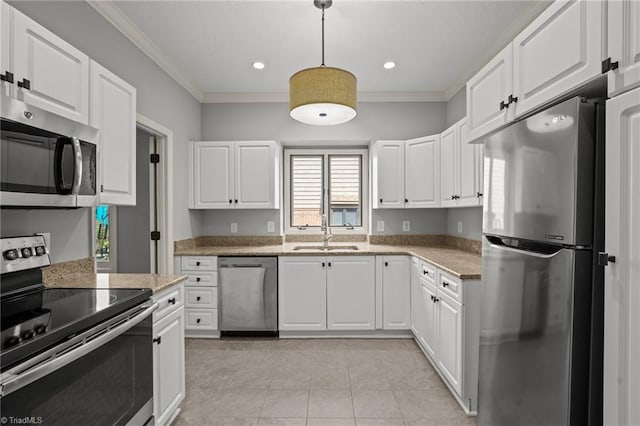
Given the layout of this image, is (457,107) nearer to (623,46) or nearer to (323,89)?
(323,89)

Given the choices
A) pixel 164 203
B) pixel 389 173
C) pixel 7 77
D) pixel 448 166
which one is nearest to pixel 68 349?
pixel 7 77

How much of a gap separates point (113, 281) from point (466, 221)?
10.3 feet

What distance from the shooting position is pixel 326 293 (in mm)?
3455

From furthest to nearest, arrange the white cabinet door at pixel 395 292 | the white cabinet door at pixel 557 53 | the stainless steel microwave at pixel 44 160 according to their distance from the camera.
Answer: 1. the white cabinet door at pixel 395 292
2. the stainless steel microwave at pixel 44 160
3. the white cabinet door at pixel 557 53

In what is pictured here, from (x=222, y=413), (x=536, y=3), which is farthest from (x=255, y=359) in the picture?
(x=536, y=3)

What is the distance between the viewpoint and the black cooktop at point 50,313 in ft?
3.35

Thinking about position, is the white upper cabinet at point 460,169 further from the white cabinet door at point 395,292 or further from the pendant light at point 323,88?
the pendant light at point 323,88

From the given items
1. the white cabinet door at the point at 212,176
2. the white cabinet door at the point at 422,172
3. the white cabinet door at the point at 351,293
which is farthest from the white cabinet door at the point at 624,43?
the white cabinet door at the point at 212,176

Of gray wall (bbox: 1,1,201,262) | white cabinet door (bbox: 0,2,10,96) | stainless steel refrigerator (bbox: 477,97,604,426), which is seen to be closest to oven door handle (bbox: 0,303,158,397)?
gray wall (bbox: 1,1,201,262)

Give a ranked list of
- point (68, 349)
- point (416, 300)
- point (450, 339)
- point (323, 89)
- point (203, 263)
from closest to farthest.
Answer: point (68, 349) < point (323, 89) < point (450, 339) < point (416, 300) < point (203, 263)

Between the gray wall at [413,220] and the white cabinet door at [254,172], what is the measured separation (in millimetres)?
1326

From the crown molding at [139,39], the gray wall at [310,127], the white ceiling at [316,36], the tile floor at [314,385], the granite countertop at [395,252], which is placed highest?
the white ceiling at [316,36]

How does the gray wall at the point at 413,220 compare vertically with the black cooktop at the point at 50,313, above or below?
above

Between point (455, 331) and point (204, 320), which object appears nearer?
point (455, 331)
